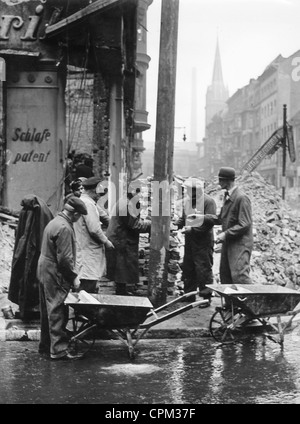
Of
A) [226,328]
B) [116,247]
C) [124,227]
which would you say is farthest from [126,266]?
[226,328]

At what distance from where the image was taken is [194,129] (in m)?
163

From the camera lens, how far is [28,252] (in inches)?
324

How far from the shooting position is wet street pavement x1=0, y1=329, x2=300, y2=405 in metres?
5.76

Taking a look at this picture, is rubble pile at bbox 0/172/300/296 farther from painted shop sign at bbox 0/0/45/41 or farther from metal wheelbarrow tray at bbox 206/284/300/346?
painted shop sign at bbox 0/0/45/41

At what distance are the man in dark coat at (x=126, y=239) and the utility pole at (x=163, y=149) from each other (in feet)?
0.95

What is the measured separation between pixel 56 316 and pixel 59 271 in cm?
53

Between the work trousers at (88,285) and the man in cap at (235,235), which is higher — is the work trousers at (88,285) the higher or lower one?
the lower one

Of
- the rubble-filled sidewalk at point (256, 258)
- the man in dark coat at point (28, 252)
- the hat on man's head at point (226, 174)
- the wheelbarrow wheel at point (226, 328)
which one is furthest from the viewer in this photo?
the hat on man's head at point (226, 174)

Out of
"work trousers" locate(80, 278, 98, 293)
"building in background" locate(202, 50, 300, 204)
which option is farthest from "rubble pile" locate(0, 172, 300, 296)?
"building in background" locate(202, 50, 300, 204)

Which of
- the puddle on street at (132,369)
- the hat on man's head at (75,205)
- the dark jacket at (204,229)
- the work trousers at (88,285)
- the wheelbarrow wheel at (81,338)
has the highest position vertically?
the hat on man's head at (75,205)

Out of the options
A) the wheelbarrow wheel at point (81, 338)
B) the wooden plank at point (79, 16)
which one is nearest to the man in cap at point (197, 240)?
the wheelbarrow wheel at point (81, 338)

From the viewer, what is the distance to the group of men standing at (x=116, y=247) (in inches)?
283

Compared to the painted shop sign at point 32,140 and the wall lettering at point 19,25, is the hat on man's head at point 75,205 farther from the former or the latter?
the wall lettering at point 19,25
